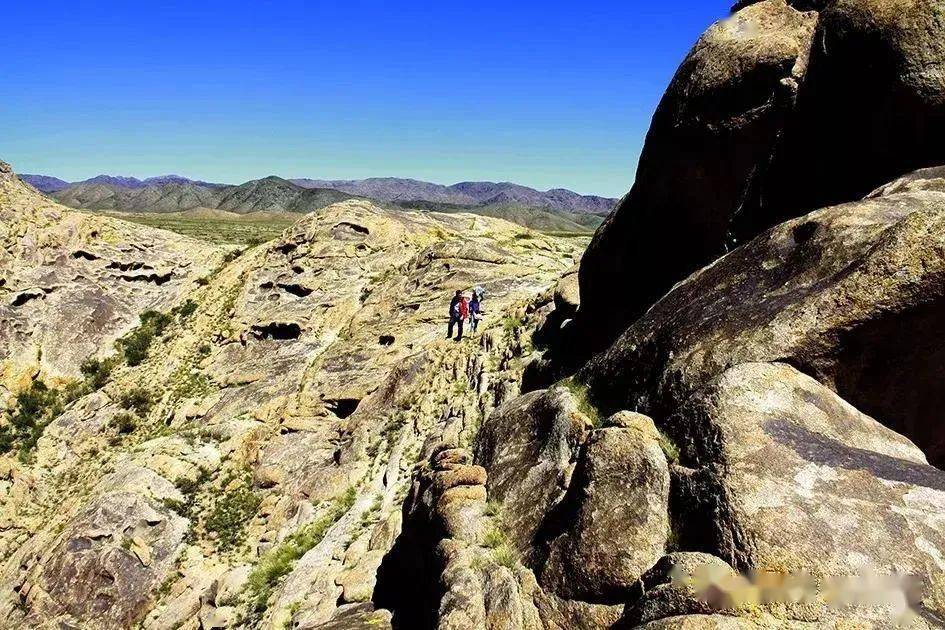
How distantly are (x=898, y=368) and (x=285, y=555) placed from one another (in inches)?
743

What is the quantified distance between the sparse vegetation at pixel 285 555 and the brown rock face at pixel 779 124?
11.8 m

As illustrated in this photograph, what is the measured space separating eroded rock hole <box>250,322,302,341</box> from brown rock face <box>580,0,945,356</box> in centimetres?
2504

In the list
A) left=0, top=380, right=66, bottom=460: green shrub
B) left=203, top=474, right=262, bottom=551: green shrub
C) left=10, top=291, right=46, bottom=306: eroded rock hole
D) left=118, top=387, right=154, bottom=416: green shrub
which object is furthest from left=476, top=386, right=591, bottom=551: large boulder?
left=10, top=291, right=46, bottom=306: eroded rock hole

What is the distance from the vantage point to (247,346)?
39.7m

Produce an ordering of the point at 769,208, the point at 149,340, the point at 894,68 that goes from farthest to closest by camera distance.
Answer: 1. the point at 149,340
2. the point at 769,208
3. the point at 894,68

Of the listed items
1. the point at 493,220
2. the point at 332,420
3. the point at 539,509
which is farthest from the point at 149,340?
the point at 539,509

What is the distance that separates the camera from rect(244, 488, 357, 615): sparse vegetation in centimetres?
2028

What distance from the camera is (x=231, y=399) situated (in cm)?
3478

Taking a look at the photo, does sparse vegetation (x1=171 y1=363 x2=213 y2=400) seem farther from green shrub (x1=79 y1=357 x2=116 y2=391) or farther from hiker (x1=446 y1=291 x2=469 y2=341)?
hiker (x1=446 y1=291 x2=469 y2=341)

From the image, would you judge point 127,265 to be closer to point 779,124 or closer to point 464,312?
point 464,312

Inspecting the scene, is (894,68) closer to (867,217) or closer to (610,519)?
(867,217)

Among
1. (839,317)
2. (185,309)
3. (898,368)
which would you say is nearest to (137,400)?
(185,309)

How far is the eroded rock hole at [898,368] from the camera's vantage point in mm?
9492

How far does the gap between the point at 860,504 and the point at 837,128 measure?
9.65 meters
